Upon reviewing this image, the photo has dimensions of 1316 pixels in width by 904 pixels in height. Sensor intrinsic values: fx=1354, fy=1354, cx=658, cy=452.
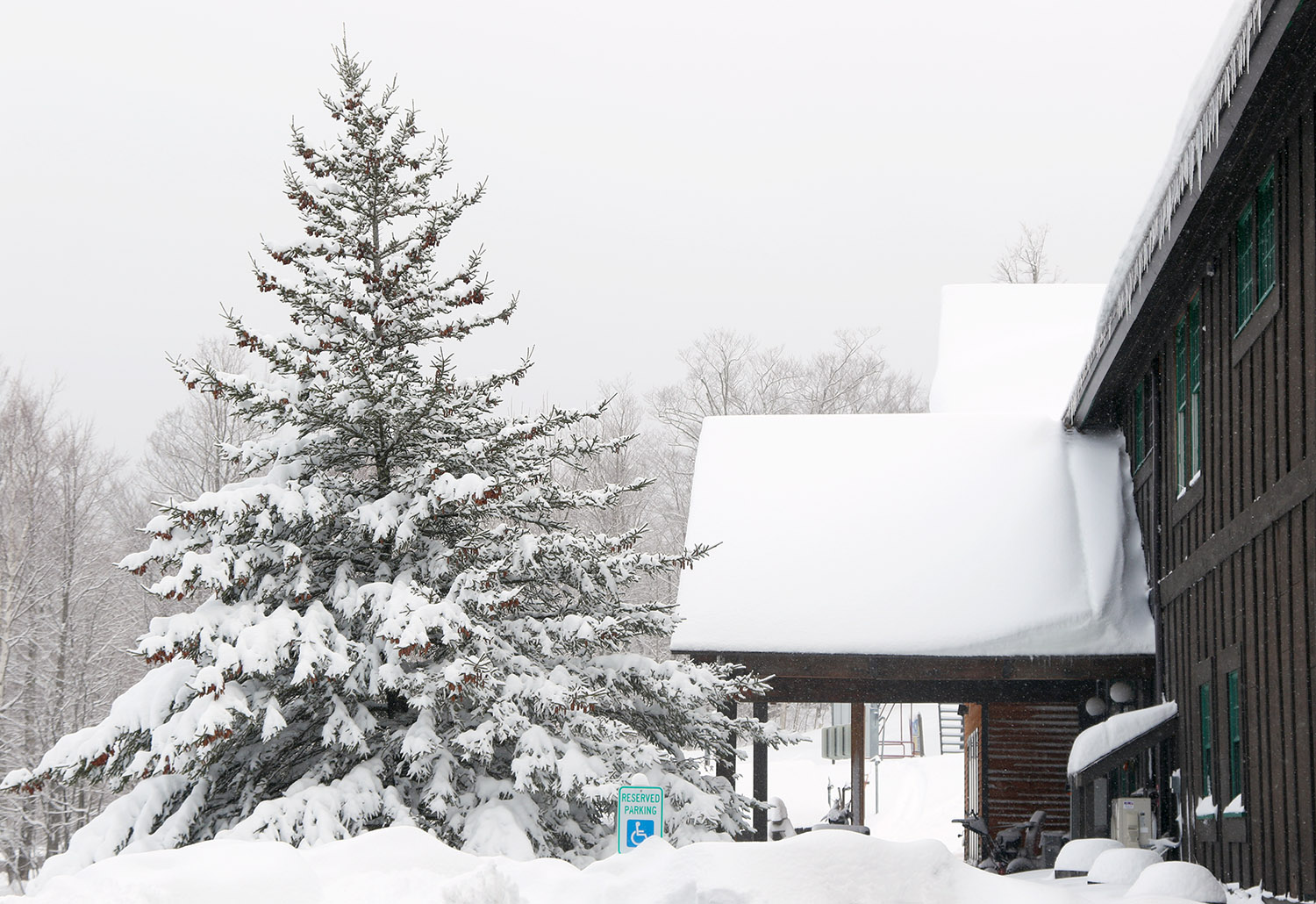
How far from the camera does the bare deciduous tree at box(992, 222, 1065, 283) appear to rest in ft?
134

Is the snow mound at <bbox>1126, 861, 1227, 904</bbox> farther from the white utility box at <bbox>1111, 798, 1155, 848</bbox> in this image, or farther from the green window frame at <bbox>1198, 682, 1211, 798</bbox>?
the white utility box at <bbox>1111, 798, 1155, 848</bbox>

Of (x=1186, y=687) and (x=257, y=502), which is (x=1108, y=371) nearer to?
(x=1186, y=687)

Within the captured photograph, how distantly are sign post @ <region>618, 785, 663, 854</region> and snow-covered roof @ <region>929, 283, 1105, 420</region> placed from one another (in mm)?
14301

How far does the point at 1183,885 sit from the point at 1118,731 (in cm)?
343

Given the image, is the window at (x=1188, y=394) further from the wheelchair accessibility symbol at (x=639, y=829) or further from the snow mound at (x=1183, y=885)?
the wheelchair accessibility symbol at (x=639, y=829)

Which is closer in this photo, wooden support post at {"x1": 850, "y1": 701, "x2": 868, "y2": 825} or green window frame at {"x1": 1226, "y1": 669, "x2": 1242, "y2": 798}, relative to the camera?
green window frame at {"x1": 1226, "y1": 669, "x2": 1242, "y2": 798}

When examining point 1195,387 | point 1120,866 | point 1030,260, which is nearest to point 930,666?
point 1120,866

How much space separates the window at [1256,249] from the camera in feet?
26.6

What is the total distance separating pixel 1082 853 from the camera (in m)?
10.7

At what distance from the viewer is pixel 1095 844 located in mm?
10773

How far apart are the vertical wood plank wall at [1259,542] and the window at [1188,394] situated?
0.63 ft

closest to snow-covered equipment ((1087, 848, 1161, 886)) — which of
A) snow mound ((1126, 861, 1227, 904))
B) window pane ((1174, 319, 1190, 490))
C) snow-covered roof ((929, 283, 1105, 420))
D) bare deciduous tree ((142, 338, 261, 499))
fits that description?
snow mound ((1126, 861, 1227, 904))

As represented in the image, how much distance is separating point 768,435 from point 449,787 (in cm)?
912

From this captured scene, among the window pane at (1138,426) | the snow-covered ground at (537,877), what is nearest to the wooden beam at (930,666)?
the window pane at (1138,426)
